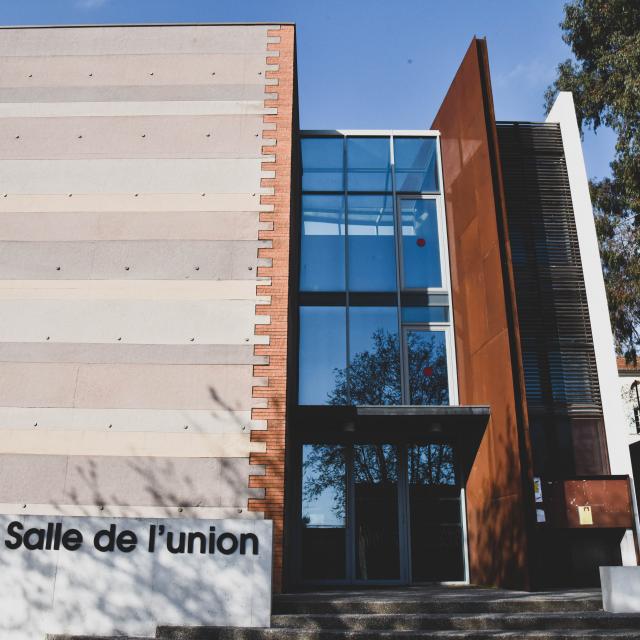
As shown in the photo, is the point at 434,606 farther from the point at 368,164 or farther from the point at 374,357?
the point at 368,164

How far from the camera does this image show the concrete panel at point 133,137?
36.7 feet

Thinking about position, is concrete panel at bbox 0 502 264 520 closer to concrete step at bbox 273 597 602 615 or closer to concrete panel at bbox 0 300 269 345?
concrete step at bbox 273 597 602 615

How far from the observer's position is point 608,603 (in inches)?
297

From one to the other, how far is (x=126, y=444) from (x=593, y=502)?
25.1ft

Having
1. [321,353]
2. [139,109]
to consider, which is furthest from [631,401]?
[139,109]

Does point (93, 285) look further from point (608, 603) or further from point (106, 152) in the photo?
point (608, 603)

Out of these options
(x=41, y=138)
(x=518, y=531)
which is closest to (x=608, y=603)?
(x=518, y=531)

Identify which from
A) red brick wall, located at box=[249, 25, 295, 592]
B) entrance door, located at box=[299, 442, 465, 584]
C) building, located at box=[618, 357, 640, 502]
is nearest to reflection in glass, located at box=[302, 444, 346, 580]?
entrance door, located at box=[299, 442, 465, 584]

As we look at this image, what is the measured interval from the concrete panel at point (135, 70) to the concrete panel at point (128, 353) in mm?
5107

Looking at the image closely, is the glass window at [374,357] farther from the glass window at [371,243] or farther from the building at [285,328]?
the glass window at [371,243]

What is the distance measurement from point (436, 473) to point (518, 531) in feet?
8.44

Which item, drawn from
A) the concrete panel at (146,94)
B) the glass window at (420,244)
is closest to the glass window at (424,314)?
the glass window at (420,244)

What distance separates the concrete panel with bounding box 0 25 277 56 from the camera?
1191 centimetres

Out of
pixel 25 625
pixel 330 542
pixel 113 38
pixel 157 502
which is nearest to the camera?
pixel 25 625
